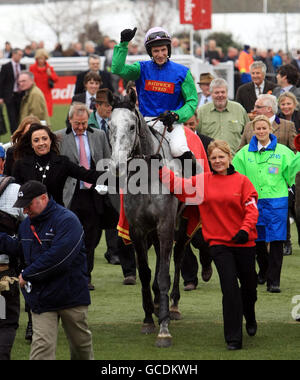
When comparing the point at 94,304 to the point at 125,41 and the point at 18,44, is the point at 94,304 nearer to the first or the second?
the point at 125,41

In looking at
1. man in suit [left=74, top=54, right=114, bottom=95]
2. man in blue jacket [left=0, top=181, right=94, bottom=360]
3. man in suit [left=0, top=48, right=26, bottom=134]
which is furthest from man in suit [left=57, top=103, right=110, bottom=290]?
man in suit [left=0, top=48, right=26, bottom=134]

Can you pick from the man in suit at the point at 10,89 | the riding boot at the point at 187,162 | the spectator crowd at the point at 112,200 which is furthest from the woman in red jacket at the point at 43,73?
the riding boot at the point at 187,162

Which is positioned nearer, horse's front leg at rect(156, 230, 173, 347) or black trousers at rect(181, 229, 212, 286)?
horse's front leg at rect(156, 230, 173, 347)

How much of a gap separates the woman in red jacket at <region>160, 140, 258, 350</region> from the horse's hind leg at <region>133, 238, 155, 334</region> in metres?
0.88

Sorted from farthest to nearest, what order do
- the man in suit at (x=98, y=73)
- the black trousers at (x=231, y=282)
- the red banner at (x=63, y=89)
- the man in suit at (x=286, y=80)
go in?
the red banner at (x=63, y=89) < the man in suit at (x=98, y=73) < the man in suit at (x=286, y=80) < the black trousers at (x=231, y=282)

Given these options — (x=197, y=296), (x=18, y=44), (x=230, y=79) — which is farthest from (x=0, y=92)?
(x=18, y=44)

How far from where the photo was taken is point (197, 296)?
426 inches

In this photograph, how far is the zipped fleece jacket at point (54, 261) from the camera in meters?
6.73

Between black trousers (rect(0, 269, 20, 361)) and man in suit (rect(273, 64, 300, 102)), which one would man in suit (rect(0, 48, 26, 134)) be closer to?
man in suit (rect(273, 64, 300, 102))

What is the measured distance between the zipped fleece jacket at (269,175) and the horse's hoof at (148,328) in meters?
2.02

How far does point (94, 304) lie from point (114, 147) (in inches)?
110

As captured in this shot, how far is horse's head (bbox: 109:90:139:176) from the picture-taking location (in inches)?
316

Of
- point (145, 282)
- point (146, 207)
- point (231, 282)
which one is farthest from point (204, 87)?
point (231, 282)

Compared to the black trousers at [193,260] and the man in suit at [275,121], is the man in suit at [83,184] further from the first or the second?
the man in suit at [275,121]
